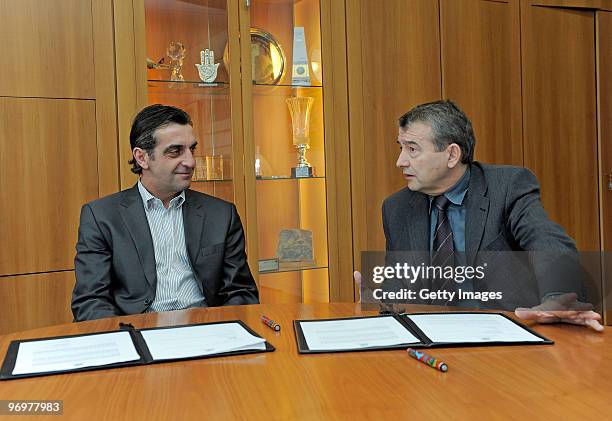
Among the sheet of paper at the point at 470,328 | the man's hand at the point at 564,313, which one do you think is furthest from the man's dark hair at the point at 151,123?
the man's hand at the point at 564,313

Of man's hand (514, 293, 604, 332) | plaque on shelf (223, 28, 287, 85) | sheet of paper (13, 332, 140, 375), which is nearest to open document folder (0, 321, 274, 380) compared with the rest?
sheet of paper (13, 332, 140, 375)

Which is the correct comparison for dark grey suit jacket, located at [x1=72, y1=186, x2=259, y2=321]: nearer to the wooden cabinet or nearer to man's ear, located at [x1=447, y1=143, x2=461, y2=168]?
man's ear, located at [x1=447, y1=143, x2=461, y2=168]

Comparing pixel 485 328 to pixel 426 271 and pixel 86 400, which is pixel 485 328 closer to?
pixel 426 271

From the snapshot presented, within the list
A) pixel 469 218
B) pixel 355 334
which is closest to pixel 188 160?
pixel 469 218

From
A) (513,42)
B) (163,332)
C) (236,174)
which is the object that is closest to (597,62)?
(513,42)

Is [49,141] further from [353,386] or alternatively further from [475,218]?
[353,386]

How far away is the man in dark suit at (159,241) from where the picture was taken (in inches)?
103

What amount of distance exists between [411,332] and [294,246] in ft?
6.39

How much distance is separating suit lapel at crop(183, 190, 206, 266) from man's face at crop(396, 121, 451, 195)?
0.83 metres

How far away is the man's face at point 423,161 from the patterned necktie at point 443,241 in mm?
80

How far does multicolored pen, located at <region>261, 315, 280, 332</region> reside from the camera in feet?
5.99

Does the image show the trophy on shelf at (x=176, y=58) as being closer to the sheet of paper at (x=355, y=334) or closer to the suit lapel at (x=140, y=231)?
the suit lapel at (x=140, y=231)

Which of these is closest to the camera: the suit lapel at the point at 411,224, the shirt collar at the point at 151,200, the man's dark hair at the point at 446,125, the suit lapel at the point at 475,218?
the suit lapel at the point at 475,218

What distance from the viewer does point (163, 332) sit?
70.1 inches
